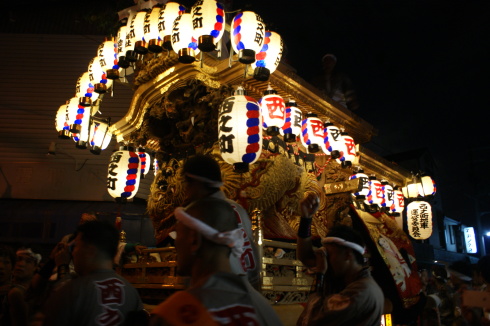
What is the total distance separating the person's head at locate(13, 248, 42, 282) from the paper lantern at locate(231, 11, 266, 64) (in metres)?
4.25

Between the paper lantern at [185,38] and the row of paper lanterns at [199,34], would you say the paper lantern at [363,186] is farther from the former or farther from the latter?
the paper lantern at [185,38]

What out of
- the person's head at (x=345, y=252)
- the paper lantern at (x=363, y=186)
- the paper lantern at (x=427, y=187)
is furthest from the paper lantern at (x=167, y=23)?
Result: the paper lantern at (x=427, y=187)

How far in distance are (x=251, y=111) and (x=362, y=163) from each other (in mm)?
6421

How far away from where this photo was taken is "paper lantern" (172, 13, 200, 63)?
6144 mm

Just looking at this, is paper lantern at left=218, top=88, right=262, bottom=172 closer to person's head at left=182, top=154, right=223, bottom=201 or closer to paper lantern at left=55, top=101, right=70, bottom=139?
person's head at left=182, top=154, right=223, bottom=201

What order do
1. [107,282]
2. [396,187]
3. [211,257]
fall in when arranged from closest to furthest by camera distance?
[211,257] < [107,282] < [396,187]

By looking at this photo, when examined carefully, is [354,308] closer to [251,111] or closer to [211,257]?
[211,257]

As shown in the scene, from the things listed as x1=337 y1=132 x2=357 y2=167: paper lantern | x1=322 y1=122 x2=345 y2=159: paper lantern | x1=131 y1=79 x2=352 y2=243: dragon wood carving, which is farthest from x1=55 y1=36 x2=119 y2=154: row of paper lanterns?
x1=337 y1=132 x2=357 y2=167: paper lantern

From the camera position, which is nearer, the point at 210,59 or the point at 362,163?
the point at 210,59

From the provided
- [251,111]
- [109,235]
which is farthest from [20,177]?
[109,235]

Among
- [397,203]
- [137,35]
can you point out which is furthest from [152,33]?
[397,203]

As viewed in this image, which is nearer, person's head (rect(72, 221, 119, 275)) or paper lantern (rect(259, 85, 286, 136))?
person's head (rect(72, 221, 119, 275))

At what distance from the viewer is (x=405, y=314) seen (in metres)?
6.93

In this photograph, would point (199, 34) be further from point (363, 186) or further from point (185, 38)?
point (363, 186)
